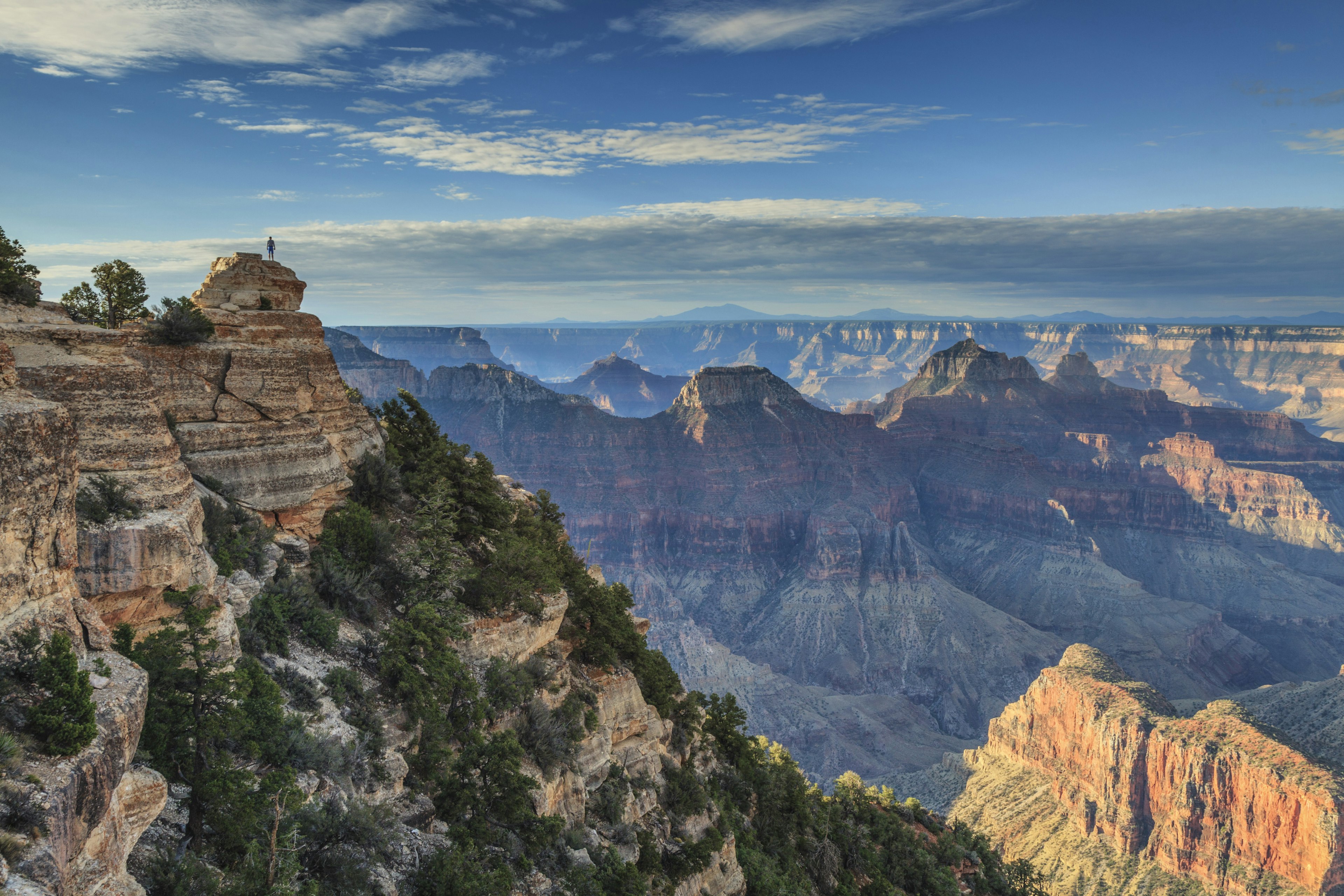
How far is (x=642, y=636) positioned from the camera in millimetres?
34969

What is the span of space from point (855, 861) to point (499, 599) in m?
23.9

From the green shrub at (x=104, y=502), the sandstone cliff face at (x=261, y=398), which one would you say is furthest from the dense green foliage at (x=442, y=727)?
the green shrub at (x=104, y=502)

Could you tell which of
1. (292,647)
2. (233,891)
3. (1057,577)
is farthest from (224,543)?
(1057,577)

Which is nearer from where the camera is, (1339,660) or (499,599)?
(499,599)

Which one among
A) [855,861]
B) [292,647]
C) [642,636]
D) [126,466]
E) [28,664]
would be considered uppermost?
[126,466]

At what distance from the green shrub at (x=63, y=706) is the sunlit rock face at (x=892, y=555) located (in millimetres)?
97912

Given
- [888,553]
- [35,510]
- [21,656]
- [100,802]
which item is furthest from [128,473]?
[888,553]

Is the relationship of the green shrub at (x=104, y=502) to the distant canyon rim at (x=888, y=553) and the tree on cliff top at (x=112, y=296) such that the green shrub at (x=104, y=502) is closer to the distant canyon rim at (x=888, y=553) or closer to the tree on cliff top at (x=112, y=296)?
the tree on cliff top at (x=112, y=296)

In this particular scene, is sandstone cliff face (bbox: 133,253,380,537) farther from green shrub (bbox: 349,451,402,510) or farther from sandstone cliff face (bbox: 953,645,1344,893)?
sandstone cliff face (bbox: 953,645,1344,893)

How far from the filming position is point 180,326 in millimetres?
23500

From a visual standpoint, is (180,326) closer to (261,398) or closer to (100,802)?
(261,398)

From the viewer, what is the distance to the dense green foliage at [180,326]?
2325cm

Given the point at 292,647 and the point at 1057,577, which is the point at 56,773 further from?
the point at 1057,577

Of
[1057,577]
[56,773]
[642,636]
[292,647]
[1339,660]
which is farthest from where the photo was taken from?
[1057,577]
